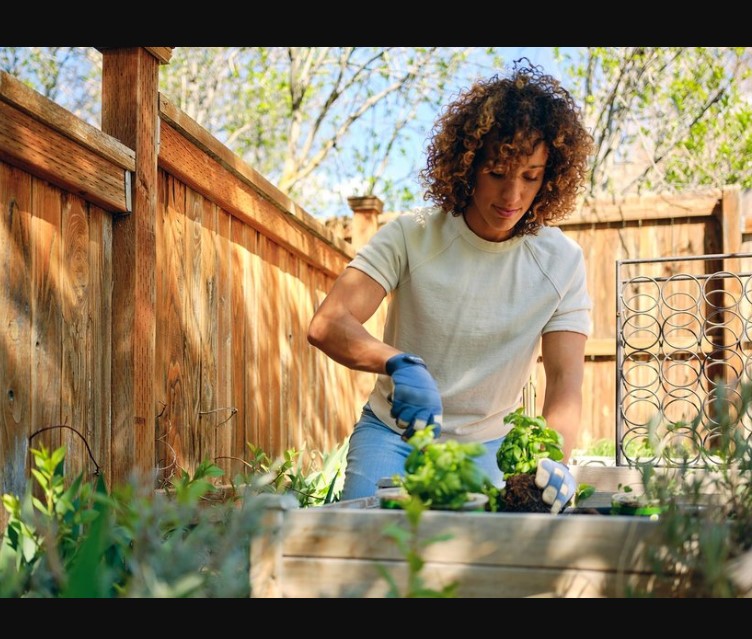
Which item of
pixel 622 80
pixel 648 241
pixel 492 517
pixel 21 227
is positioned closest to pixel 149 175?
pixel 21 227

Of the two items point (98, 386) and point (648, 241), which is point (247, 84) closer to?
point (648, 241)

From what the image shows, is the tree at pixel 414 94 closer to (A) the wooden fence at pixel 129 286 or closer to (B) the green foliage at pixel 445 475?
(A) the wooden fence at pixel 129 286

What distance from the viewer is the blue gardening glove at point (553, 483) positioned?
4.85 feet

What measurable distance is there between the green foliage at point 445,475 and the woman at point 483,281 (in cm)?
102

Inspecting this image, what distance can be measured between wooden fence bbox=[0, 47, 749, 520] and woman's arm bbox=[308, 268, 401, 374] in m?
0.55

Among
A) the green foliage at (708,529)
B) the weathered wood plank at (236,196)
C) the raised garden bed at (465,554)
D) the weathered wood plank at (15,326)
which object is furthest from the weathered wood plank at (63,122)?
the green foliage at (708,529)

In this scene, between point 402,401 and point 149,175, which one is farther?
point 149,175

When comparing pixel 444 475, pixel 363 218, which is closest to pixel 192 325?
pixel 444 475

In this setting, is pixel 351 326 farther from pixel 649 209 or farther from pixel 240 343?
pixel 649 209

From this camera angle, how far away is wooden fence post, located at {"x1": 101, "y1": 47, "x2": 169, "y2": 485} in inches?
89.9

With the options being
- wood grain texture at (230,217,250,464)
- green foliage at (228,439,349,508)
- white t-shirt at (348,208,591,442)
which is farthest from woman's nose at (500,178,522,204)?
wood grain texture at (230,217,250,464)

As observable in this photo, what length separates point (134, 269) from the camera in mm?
2324

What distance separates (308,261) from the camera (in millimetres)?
4383
